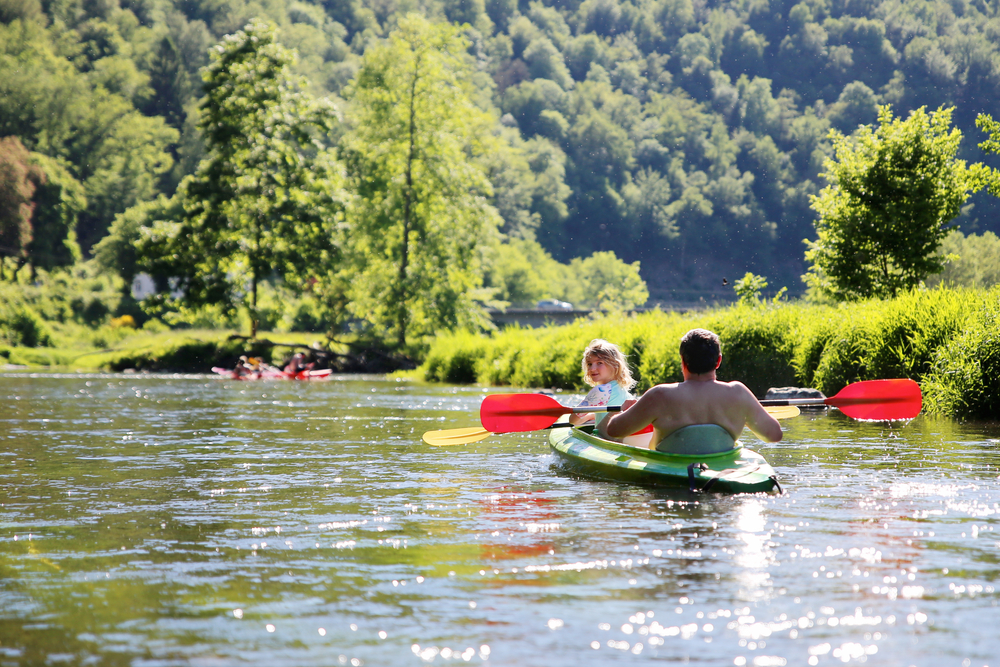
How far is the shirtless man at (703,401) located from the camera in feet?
23.1

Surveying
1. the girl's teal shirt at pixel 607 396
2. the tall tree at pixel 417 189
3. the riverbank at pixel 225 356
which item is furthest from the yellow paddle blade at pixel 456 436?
the tall tree at pixel 417 189

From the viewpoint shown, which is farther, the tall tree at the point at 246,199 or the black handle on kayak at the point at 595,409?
the tall tree at the point at 246,199

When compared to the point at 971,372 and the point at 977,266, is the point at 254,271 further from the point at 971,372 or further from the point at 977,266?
the point at 977,266

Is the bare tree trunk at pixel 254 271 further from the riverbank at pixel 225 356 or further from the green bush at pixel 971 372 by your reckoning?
the green bush at pixel 971 372

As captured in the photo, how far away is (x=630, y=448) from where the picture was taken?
300 inches

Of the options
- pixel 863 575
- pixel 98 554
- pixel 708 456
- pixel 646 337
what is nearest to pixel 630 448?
pixel 708 456

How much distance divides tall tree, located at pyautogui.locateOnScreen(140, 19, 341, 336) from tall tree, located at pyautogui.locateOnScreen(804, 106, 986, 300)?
2180 cm

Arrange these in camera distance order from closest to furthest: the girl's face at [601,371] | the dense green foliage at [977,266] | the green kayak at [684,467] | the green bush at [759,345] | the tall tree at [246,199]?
the green kayak at [684,467], the girl's face at [601,371], the green bush at [759,345], the tall tree at [246,199], the dense green foliage at [977,266]

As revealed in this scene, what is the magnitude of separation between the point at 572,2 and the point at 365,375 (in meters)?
120

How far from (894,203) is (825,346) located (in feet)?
20.8

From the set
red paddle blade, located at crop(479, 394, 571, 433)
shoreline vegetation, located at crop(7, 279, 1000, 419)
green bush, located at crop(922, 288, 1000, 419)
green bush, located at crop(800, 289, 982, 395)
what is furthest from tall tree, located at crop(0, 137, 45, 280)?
red paddle blade, located at crop(479, 394, 571, 433)

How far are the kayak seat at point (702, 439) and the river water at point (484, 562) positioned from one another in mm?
390

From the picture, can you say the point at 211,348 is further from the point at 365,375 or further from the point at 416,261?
the point at 416,261

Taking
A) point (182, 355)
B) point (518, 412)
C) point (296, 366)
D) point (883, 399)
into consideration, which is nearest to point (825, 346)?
point (883, 399)
